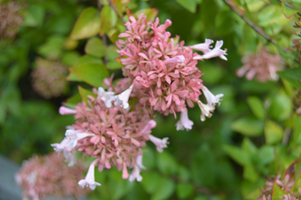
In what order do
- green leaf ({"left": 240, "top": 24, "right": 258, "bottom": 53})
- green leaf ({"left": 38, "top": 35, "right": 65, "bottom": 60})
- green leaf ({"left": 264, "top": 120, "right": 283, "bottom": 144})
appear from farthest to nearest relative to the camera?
green leaf ({"left": 38, "top": 35, "right": 65, "bottom": 60}), green leaf ({"left": 264, "top": 120, "right": 283, "bottom": 144}), green leaf ({"left": 240, "top": 24, "right": 258, "bottom": 53})

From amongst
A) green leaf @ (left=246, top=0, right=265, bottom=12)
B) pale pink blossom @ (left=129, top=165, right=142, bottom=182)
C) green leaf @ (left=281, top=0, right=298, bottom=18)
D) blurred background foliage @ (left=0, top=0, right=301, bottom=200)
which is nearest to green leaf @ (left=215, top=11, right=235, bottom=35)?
blurred background foliage @ (left=0, top=0, right=301, bottom=200)

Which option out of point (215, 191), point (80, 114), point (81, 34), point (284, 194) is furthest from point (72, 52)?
point (284, 194)

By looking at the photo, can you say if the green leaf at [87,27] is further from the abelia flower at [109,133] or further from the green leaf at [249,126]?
the green leaf at [249,126]

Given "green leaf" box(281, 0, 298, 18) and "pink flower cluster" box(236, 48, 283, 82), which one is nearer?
"green leaf" box(281, 0, 298, 18)

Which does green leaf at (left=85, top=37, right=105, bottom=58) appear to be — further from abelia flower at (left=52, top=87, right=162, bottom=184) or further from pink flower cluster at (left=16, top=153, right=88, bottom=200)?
pink flower cluster at (left=16, top=153, right=88, bottom=200)

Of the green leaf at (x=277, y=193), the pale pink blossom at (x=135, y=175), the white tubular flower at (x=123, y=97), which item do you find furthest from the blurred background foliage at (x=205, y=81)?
the pale pink blossom at (x=135, y=175)

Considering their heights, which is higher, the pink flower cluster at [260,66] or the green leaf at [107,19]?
the green leaf at [107,19]
